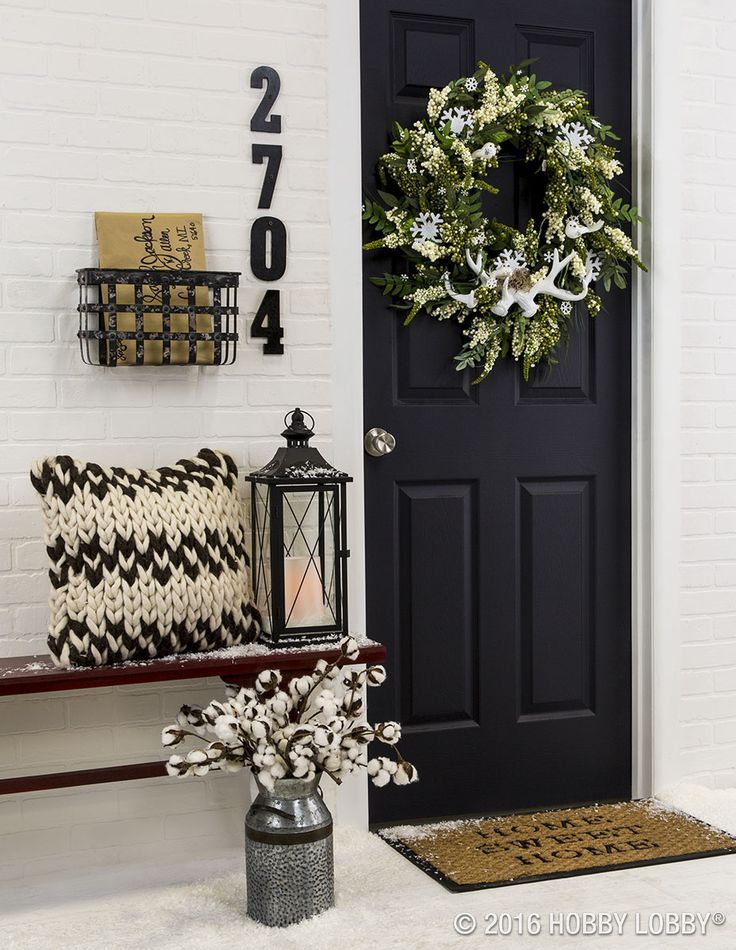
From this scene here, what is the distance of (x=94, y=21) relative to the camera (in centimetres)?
245

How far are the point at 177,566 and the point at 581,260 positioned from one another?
1246 mm

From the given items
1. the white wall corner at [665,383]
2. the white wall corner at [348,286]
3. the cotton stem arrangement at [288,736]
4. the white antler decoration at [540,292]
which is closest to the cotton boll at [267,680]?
the cotton stem arrangement at [288,736]

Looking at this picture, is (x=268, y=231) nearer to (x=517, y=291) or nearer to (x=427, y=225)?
(x=427, y=225)

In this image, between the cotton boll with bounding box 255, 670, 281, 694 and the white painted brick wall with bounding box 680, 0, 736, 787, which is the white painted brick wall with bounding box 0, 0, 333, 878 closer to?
the cotton boll with bounding box 255, 670, 281, 694

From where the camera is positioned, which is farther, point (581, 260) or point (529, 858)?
point (581, 260)

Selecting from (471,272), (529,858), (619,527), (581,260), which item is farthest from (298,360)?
(529,858)

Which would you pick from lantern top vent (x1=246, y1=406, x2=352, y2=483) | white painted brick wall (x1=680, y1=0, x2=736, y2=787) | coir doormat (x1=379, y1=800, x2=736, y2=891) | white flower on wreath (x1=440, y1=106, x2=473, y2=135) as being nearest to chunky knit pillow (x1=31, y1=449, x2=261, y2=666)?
lantern top vent (x1=246, y1=406, x2=352, y2=483)

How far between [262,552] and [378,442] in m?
0.42

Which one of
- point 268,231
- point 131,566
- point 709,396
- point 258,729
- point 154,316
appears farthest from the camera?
point 709,396

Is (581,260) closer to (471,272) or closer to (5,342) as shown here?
(471,272)

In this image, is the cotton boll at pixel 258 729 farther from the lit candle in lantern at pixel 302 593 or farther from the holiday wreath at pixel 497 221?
the holiday wreath at pixel 497 221

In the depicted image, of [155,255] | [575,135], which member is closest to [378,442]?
[155,255]

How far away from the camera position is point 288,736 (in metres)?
2.16

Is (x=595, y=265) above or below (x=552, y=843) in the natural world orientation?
above
